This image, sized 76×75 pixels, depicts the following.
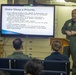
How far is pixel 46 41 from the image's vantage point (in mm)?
7043

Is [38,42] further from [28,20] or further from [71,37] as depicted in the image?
[71,37]

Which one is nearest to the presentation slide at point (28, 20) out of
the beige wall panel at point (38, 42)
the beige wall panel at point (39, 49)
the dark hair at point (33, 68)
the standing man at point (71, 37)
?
the beige wall panel at point (38, 42)

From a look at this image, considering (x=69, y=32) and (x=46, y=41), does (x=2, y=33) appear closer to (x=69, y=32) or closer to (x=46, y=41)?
(x=46, y=41)

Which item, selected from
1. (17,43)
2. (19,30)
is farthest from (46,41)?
(17,43)

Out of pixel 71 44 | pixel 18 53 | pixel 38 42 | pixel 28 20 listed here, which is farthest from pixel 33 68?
pixel 38 42

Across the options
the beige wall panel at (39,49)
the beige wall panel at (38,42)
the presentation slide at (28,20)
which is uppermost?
the presentation slide at (28,20)

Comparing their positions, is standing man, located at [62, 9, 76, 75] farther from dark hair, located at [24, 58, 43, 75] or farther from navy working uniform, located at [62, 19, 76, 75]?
dark hair, located at [24, 58, 43, 75]

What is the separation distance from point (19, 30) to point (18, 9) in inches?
22.1

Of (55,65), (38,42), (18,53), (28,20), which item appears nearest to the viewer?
(55,65)

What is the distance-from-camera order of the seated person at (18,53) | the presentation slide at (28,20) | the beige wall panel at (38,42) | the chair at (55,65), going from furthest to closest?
the beige wall panel at (38,42), the presentation slide at (28,20), the seated person at (18,53), the chair at (55,65)

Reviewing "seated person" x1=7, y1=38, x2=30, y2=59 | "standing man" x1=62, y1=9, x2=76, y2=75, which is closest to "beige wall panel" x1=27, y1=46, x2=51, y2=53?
"standing man" x1=62, y1=9, x2=76, y2=75

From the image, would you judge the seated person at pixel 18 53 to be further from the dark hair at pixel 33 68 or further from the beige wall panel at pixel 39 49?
the beige wall panel at pixel 39 49

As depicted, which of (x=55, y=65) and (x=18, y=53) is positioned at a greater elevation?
(x=18, y=53)

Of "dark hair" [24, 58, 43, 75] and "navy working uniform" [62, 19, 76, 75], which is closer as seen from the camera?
"dark hair" [24, 58, 43, 75]
